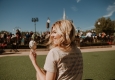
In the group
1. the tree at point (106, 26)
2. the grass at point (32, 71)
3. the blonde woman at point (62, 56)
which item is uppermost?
the tree at point (106, 26)

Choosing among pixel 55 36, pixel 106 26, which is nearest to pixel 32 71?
pixel 55 36

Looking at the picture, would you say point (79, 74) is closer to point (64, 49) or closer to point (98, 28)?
point (64, 49)

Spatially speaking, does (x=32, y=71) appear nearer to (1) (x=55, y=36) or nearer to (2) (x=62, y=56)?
(1) (x=55, y=36)

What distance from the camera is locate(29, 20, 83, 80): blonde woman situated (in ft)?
5.28

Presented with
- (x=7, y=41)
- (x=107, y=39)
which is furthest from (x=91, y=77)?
(x=107, y=39)

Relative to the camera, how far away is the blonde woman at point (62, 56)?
5.28ft

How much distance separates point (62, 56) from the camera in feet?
5.36

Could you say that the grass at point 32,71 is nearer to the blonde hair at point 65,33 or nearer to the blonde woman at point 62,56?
the blonde woman at point 62,56

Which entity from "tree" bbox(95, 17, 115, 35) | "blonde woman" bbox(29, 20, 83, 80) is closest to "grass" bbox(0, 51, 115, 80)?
"blonde woman" bbox(29, 20, 83, 80)

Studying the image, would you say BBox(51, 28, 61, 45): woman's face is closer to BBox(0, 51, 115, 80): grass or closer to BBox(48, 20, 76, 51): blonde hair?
BBox(48, 20, 76, 51): blonde hair

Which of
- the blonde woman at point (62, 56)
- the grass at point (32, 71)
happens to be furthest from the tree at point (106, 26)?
the blonde woman at point (62, 56)

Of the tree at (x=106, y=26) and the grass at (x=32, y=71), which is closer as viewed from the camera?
the grass at (x=32, y=71)

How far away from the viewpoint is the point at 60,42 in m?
1.73

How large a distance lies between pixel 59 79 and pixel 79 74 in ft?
1.04
